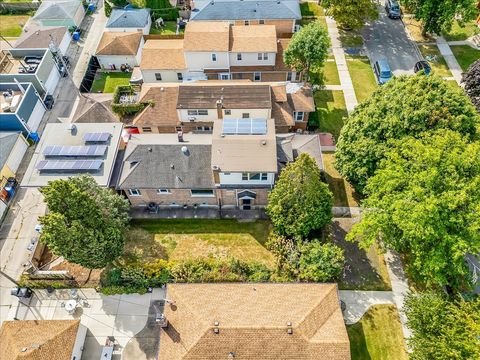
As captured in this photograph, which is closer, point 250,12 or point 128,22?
point 250,12

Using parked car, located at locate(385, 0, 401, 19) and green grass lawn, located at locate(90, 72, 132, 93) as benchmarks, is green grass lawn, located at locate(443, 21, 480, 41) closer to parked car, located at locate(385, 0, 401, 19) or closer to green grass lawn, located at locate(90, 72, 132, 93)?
parked car, located at locate(385, 0, 401, 19)

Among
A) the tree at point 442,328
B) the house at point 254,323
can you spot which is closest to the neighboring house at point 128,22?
the house at point 254,323

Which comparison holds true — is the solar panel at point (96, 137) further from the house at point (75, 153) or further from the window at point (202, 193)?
the window at point (202, 193)

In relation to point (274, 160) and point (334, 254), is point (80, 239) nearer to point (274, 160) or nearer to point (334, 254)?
point (274, 160)

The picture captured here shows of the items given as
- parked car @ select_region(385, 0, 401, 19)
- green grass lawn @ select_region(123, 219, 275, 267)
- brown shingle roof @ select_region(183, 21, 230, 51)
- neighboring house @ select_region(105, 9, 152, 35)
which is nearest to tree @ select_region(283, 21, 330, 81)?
brown shingle roof @ select_region(183, 21, 230, 51)

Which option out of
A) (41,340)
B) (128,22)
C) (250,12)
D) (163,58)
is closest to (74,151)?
(41,340)

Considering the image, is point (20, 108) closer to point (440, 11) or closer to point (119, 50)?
point (119, 50)
